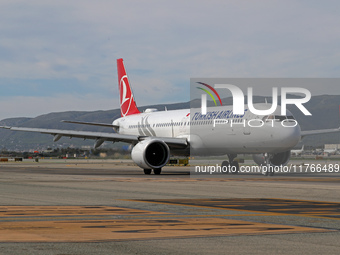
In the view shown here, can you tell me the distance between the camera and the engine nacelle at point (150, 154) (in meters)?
33.9

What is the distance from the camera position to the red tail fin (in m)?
49.1

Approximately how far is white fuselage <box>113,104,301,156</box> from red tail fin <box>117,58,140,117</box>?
6193mm

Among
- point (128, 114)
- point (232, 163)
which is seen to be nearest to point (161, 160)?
point (232, 163)

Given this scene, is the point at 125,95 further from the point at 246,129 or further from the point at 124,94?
the point at 246,129

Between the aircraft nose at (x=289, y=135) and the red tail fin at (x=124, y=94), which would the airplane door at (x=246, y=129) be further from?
the red tail fin at (x=124, y=94)

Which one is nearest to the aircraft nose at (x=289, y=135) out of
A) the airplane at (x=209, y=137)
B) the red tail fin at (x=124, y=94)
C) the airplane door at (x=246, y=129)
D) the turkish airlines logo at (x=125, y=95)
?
the airplane at (x=209, y=137)

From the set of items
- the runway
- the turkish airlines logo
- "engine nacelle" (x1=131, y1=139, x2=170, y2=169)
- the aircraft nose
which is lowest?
the runway

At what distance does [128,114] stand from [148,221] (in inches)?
1496

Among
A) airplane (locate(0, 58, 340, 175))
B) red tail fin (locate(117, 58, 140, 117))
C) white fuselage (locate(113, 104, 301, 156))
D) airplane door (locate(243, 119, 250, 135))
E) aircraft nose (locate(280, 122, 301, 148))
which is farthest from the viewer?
red tail fin (locate(117, 58, 140, 117))

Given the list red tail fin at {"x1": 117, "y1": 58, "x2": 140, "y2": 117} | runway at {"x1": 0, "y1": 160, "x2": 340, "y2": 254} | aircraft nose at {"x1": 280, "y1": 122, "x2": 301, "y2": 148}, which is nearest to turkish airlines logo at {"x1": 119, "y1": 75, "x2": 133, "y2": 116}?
red tail fin at {"x1": 117, "y1": 58, "x2": 140, "y2": 117}

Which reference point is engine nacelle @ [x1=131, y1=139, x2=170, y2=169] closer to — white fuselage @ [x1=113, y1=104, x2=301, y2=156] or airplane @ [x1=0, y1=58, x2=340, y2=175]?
airplane @ [x1=0, y1=58, x2=340, y2=175]

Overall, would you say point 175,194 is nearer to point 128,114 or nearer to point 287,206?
point 287,206

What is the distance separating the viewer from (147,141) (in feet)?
113

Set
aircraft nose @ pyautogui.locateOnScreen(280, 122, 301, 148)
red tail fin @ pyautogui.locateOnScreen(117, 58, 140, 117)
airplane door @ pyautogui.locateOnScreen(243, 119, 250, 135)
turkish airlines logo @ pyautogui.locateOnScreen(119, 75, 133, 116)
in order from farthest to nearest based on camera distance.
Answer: turkish airlines logo @ pyautogui.locateOnScreen(119, 75, 133, 116), red tail fin @ pyautogui.locateOnScreen(117, 58, 140, 117), airplane door @ pyautogui.locateOnScreen(243, 119, 250, 135), aircraft nose @ pyautogui.locateOnScreen(280, 122, 301, 148)
